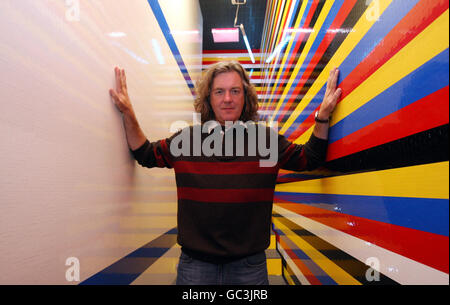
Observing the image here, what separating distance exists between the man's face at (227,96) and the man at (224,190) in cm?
9

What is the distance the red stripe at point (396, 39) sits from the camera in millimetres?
715

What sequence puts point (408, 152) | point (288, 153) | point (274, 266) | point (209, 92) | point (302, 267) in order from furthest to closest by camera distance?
1. point (274, 266)
2. point (302, 267)
3. point (209, 92)
4. point (288, 153)
5. point (408, 152)

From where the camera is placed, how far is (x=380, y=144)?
3.19 ft

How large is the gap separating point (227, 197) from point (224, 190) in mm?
38

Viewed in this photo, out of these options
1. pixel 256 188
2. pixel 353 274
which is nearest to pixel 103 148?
pixel 256 188

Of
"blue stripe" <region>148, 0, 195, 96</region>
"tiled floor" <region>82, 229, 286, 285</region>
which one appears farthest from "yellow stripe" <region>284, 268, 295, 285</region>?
"blue stripe" <region>148, 0, 195, 96</region>

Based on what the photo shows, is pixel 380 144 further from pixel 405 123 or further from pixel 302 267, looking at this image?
pixel 302 267

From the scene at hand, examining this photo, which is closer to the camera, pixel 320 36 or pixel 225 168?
pixel 225 168

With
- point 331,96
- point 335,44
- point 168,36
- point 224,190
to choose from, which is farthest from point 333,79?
point 168,36

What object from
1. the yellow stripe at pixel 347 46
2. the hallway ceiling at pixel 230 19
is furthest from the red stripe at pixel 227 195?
the hallway ceiling at pixel 230 19

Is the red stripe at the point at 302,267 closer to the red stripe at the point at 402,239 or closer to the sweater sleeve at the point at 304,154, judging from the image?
the red stripe at the point at 402,239

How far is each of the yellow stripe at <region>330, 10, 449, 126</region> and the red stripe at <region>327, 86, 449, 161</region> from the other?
0.11 m

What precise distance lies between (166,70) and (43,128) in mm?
1577

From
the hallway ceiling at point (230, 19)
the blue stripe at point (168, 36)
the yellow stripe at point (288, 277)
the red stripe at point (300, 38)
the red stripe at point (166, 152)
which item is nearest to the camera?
the red stripe at point (166, 152)
